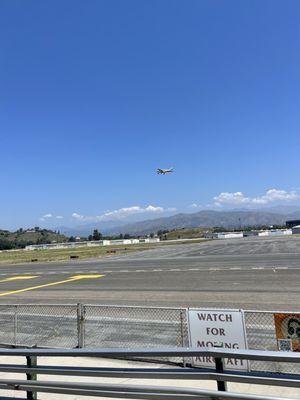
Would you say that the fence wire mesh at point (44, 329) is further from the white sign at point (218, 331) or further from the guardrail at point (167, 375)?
the guardrail at point (167, 375)

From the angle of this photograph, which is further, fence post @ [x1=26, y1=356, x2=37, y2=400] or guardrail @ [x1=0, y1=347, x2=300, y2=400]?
fence post @ [x1=26, y1=356, x2=37, y2=400]

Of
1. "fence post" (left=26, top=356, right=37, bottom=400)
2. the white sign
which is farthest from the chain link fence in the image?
"fence post" (left=26, top=356, right=37, bottom=400)

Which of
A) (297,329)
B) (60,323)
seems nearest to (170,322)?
(60,323)

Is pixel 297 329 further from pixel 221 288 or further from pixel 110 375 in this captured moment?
pixel 221 288

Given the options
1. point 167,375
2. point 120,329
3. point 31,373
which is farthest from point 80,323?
point 167,375

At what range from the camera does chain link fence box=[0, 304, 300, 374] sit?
11273 mm

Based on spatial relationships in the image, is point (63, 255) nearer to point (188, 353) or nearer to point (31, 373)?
point (31, 373)

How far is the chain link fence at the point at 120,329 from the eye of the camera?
11.3m

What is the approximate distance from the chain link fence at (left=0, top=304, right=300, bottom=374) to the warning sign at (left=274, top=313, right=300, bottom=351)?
2 cm

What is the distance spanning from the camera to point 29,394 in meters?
6.43

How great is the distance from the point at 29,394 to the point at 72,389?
1093mm

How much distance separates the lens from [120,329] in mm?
14094

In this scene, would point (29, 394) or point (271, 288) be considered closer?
point (29, 394)

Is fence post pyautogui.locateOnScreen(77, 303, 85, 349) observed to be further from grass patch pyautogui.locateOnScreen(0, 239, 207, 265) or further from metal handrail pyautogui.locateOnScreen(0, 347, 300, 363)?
grass patch pyautogui.locateOnScreen(0, 239, 207, 265)
